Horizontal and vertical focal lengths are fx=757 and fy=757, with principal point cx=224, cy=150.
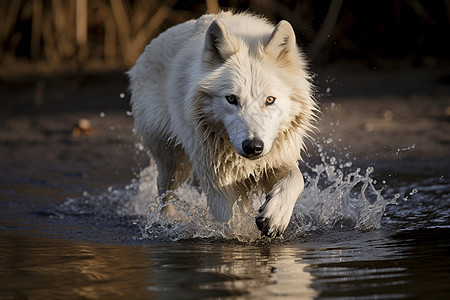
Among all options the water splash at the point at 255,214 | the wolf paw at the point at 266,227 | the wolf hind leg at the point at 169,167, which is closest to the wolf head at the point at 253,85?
the wolf paw at the point at 266,227

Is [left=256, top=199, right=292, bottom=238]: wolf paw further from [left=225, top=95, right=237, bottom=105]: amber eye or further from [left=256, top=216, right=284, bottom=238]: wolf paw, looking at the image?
[left=225, top=95, right=237, bottom=105]: amber eye

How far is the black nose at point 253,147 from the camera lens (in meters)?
4.11

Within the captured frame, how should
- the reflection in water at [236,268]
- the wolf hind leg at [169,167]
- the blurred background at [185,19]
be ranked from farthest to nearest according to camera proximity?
1. the blurred background at [185,19]
2. the wolf hind leg at [169,167]
3. the reflection in water at [236,268]

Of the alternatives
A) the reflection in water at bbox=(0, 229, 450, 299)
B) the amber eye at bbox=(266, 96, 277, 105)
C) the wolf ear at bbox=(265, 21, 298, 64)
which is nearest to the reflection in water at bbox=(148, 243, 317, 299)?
the reflection in water at bbox=(0, 229, 450, 299)

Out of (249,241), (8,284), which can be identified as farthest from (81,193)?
(8,284)

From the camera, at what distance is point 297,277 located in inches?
138

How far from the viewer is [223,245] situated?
15.0ft

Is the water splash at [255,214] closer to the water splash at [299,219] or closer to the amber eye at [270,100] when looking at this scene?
the water splash at [299,219]

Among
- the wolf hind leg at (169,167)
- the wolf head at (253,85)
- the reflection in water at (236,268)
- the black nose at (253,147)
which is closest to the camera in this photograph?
the reflection in water at (236,268)

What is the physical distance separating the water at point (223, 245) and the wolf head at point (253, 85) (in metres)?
0.69

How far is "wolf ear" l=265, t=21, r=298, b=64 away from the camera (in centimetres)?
448

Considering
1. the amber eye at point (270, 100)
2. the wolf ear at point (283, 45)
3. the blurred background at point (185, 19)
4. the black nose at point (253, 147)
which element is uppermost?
the blurred background at point (185, 19)

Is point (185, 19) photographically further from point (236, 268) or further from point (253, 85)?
point (236, 268)

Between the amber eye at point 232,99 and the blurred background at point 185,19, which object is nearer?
the amber eye at point 232,99
